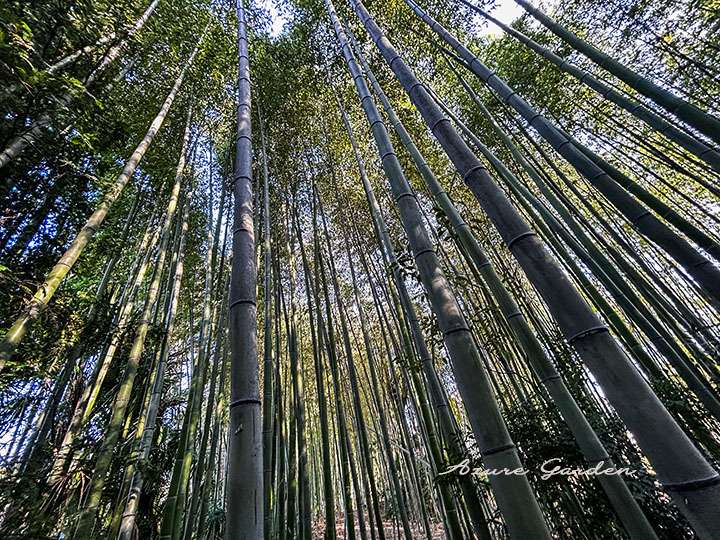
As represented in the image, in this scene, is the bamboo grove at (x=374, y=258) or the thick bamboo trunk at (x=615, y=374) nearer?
the thick bamboo trunk at (x=615, y=374)

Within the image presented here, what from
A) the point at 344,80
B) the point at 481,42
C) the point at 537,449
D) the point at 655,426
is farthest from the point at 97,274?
the point at 481,42

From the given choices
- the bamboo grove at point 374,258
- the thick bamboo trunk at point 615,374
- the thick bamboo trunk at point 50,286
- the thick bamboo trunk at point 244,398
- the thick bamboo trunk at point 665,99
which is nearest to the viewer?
the thick bamboo trunk at point 615,374

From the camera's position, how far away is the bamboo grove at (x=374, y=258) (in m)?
Answer: 0.98

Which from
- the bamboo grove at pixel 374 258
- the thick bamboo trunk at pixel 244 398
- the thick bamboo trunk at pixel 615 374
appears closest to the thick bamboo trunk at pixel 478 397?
the bamboo grove at pixel 374 258

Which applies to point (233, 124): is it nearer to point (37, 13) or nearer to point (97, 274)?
point (37, 13)

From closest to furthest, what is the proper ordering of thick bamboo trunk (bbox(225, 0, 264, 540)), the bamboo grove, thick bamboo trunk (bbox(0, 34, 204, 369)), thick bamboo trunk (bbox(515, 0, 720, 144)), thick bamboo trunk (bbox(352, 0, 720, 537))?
1. thick bamboo trunk (bbox(352, 0, 720, 537))
2. thick bamboo trunk (bbox(225, 0, 264, 540))
3. the bamboo grove
4. thick bamboo trunk (bbox(515, 0, 720, 144))
5. thick bamboo trunk (bbox(0, 34, 204, 369))

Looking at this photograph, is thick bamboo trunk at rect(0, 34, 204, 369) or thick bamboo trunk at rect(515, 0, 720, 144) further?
thick bamboo trunk at rect(0, 34, 204, 369)

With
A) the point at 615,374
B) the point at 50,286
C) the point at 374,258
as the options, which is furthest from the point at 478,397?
the point at 374,258

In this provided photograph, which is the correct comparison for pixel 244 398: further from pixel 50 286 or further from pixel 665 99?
pixel 665 99

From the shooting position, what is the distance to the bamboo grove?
3.20ft

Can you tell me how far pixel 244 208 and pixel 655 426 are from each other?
50.1 inches

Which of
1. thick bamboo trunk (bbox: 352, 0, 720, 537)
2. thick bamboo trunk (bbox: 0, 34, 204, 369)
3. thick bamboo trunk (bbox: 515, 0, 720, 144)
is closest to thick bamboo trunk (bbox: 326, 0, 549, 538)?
thick bamboo trunk (bbox: 352, 0, 720, 537)

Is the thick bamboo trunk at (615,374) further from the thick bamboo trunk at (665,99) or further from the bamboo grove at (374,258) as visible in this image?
the thick bamboo trunk at (665,99)

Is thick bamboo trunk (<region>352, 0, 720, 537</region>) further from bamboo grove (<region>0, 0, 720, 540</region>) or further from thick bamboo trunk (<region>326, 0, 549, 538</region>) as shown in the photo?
thick bamboo trunk (<region>326, 0, 549, 538</region>)
